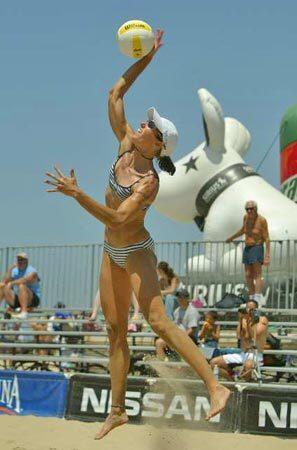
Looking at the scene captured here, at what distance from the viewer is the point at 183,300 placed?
1082cm

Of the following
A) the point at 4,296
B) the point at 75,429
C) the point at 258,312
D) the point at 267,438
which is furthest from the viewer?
the point at 4,296

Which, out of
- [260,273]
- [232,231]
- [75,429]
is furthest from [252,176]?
[75,429]

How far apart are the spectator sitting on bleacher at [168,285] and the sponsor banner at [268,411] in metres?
2.27

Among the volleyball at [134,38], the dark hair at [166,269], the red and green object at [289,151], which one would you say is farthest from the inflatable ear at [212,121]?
the volleyball at [134,38]

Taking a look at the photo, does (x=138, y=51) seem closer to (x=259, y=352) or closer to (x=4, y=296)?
(x=259, y=352)

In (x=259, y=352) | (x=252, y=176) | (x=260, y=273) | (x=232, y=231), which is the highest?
(x=252, y=176)

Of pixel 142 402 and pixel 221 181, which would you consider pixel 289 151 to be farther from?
pixel 142 402

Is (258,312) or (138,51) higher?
(138,51)

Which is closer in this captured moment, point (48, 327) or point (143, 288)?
point (143, 288)

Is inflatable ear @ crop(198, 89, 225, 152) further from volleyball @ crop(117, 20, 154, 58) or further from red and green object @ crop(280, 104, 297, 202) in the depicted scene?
volleyball @ crop(117, 20, 154, 58)

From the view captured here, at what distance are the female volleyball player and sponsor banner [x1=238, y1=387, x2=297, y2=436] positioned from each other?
3312 millimetres

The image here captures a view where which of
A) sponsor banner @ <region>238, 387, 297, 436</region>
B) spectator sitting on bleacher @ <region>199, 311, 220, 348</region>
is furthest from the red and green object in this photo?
sponsor banner @ <region>238, 387, 297, 436</region>

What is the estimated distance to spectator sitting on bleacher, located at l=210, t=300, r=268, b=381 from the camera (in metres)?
10.0

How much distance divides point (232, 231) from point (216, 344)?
4864 mm
